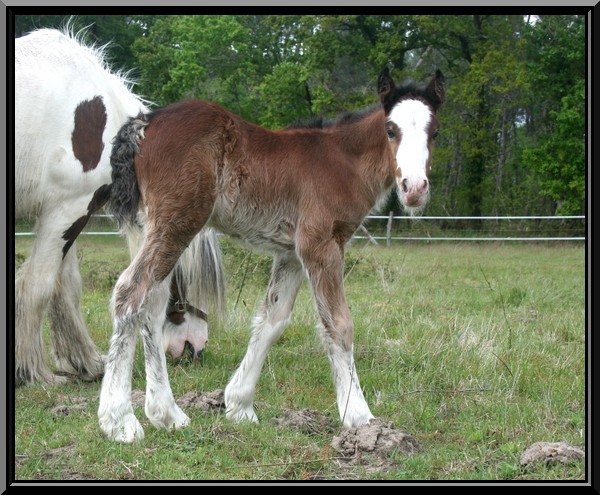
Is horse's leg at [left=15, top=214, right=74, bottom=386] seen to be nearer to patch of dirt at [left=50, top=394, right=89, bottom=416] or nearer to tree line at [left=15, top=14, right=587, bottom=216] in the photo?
patch of dirt at [left=50, top=394, right=89, bottom=416]

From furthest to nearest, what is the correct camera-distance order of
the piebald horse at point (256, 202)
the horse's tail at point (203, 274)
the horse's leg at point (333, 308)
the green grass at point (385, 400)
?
the horse's tail at point (203, 274)
the horse's leg at point (333, 308)
the piebald horse at point (256, 202)
the green grass at point (385, 400)

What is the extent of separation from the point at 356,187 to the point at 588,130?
69.4 inches

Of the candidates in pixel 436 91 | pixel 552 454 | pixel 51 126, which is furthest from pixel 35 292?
pixel 552 454

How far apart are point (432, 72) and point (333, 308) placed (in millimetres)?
24071

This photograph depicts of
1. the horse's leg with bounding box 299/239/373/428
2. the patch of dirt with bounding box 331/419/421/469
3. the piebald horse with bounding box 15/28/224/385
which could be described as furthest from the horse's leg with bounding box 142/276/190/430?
the piebald horse with bounding box 15/28/224/385

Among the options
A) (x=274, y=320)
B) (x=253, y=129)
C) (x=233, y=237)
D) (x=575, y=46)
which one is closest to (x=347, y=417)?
(x=274, y=320)

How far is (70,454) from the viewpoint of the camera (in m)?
4.26

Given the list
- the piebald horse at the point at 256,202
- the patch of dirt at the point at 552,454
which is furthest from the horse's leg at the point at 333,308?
the patch of dirt at the point at 552,454

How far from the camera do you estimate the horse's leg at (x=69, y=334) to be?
20.6 ft

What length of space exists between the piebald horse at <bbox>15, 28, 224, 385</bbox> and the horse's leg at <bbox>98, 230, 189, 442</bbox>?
1289 mm

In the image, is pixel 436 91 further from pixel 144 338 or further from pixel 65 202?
pixel 65 202

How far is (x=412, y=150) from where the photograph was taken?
183 inches

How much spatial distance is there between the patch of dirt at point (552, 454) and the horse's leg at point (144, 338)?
7.02ft

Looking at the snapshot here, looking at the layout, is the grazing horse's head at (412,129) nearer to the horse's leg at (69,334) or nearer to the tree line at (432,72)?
the horse's leg at (69,334)
